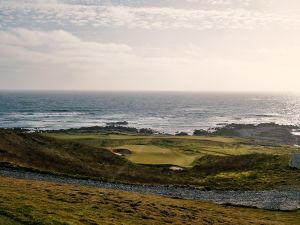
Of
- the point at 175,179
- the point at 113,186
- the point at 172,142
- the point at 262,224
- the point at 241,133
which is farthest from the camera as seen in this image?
the point at 241,133

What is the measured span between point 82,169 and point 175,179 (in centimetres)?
1147

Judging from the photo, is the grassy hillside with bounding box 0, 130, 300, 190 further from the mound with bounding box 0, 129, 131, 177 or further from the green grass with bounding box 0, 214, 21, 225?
the green grass with bounding box 0, 214, 21, 225

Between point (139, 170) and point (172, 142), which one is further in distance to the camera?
point (172, 142)

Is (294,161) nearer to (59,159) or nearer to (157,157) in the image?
(157,157)

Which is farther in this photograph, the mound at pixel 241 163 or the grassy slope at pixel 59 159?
the mound at pixel 241 163

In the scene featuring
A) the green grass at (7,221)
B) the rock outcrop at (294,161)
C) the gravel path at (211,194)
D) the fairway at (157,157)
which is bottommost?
the fairway at (157,157)

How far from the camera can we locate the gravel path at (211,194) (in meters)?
36.8

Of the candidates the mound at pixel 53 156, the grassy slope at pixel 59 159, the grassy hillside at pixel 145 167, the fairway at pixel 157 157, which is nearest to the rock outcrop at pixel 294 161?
the grassy hillside at pixel 145 167

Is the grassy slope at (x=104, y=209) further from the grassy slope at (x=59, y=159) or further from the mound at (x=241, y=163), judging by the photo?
the mound at (x=241, y=163)

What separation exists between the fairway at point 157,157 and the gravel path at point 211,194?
2070cm

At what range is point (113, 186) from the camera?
38.7 m

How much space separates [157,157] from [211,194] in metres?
26.3

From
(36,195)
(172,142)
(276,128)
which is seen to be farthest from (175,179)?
(276,128)

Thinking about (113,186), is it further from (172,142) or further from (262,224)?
(172,142)
